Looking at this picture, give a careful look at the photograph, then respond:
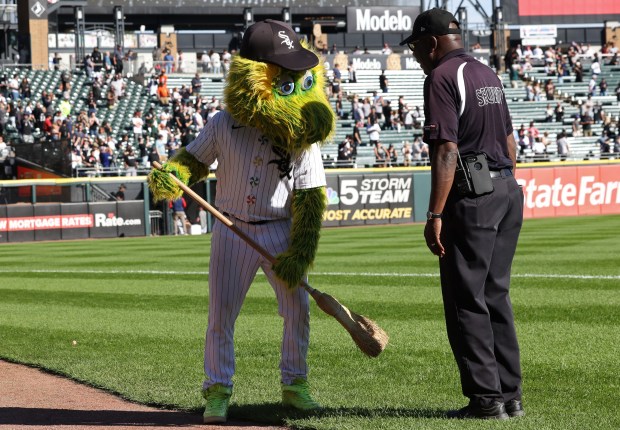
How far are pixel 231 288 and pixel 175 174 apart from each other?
74 centimetres

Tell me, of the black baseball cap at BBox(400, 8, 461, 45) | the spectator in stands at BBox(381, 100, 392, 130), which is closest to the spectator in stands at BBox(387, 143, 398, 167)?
the spectator in stands at BBox(381, 100, 392, 130)

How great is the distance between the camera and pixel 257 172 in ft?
19.2

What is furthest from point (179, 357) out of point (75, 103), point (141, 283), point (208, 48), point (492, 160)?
point (208, 48)

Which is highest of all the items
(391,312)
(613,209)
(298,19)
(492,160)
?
(298,19)

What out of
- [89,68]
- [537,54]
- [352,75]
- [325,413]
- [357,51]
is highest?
[357,51]

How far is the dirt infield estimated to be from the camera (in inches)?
225

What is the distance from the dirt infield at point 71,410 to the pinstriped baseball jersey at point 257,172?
1186 mm

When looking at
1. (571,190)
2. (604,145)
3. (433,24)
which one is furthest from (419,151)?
(433,24)

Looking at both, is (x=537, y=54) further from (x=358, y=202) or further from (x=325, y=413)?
(x=325, y=413)

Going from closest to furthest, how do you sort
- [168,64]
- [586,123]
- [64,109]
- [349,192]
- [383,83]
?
[349,192] < [64,109] < [168,64] < [586,123] < [383,83]

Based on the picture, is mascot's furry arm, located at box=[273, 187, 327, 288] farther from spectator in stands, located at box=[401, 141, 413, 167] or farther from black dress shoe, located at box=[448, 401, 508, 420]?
spectator in stands, located at box=[401, 141, 413, 167]

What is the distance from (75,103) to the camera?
120 ft

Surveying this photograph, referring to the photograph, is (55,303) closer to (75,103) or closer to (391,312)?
(391,312)

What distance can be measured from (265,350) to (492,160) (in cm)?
337
